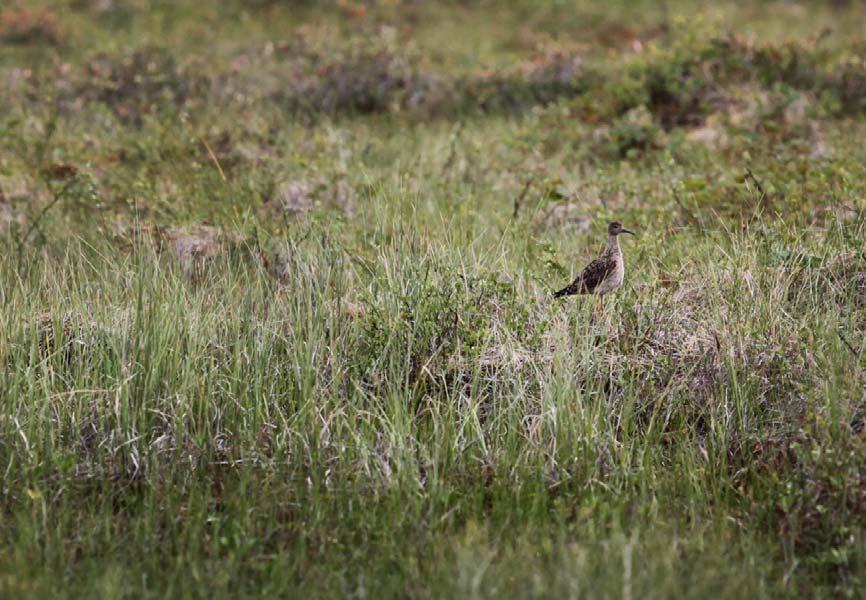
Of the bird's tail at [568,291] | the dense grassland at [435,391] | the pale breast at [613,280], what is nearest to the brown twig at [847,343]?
the dense grassland at [435,391]

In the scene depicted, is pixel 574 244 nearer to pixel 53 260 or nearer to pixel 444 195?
pixel 444 195

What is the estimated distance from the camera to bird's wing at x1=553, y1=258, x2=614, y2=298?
18.7ft

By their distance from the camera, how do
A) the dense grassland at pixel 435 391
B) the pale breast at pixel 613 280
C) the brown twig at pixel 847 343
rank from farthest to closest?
the pale breast at pixel 613 280
the brown twig at pixel 847 343
the dense grassland at pixel 435 391

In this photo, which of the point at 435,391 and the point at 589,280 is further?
the point at 589,280

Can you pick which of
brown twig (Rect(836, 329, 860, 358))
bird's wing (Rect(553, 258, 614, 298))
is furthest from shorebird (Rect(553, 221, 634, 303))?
brown twig (Rect(836, 329, 860, 358))

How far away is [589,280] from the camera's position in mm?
5738

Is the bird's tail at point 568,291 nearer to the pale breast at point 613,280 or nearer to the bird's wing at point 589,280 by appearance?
the bird's wing at point 589,280

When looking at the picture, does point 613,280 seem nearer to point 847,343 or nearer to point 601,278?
point 601,278

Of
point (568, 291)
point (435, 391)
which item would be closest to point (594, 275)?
point (568, 291)

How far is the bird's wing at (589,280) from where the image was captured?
5.71 metres

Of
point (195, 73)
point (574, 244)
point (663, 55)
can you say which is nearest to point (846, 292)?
point (574, 244)

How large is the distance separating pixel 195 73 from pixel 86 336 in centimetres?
808

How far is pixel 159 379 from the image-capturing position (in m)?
5.04

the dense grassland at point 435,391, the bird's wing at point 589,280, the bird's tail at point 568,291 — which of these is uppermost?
→ the bird's wing at point 589,280
